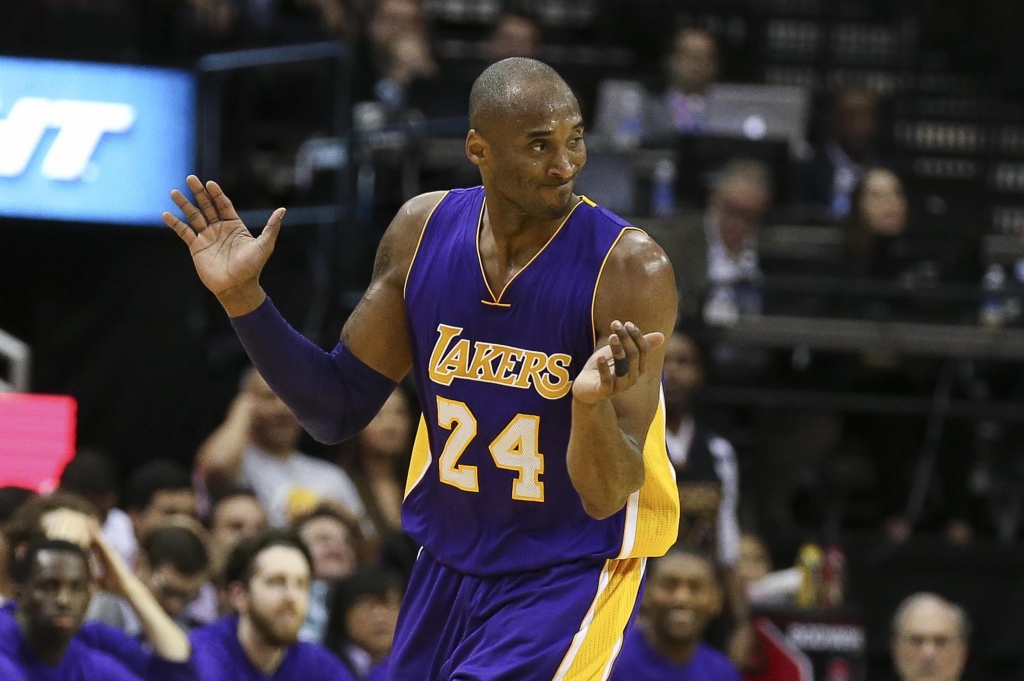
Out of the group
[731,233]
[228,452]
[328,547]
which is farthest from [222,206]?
[731,233]

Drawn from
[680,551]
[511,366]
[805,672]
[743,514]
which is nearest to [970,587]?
[743,514]

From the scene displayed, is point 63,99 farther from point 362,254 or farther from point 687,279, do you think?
point 687,279

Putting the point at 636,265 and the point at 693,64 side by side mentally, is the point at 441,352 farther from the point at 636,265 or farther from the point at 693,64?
the point at 693,64

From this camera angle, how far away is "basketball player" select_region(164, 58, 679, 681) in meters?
4.46

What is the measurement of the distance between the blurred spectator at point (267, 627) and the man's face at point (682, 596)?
152cm

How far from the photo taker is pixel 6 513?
716 cm

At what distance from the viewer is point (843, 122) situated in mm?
12469

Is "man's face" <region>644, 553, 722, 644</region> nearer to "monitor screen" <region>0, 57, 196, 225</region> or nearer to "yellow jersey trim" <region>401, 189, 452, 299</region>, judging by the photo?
"yellow jersey trim" <region>401, 189, 452, 299</region>

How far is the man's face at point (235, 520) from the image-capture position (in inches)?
315

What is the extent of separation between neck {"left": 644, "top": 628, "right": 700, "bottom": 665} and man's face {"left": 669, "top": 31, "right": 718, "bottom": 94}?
5.25 m

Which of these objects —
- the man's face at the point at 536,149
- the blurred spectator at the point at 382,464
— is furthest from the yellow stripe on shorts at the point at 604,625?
the blurred spectator at the point at 382,464

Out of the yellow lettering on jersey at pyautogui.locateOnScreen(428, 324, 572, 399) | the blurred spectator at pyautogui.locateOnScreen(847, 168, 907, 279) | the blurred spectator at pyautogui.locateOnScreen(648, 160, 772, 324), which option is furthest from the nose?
the blurred spectator at pyautogui.locateOnScreen(847, 168, 907, 279)

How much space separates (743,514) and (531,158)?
6.36 meters

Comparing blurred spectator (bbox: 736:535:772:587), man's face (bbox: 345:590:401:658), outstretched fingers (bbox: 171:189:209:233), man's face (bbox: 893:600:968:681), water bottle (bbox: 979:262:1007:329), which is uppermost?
outstretched fingers (bbox: 171:189:209:233)
